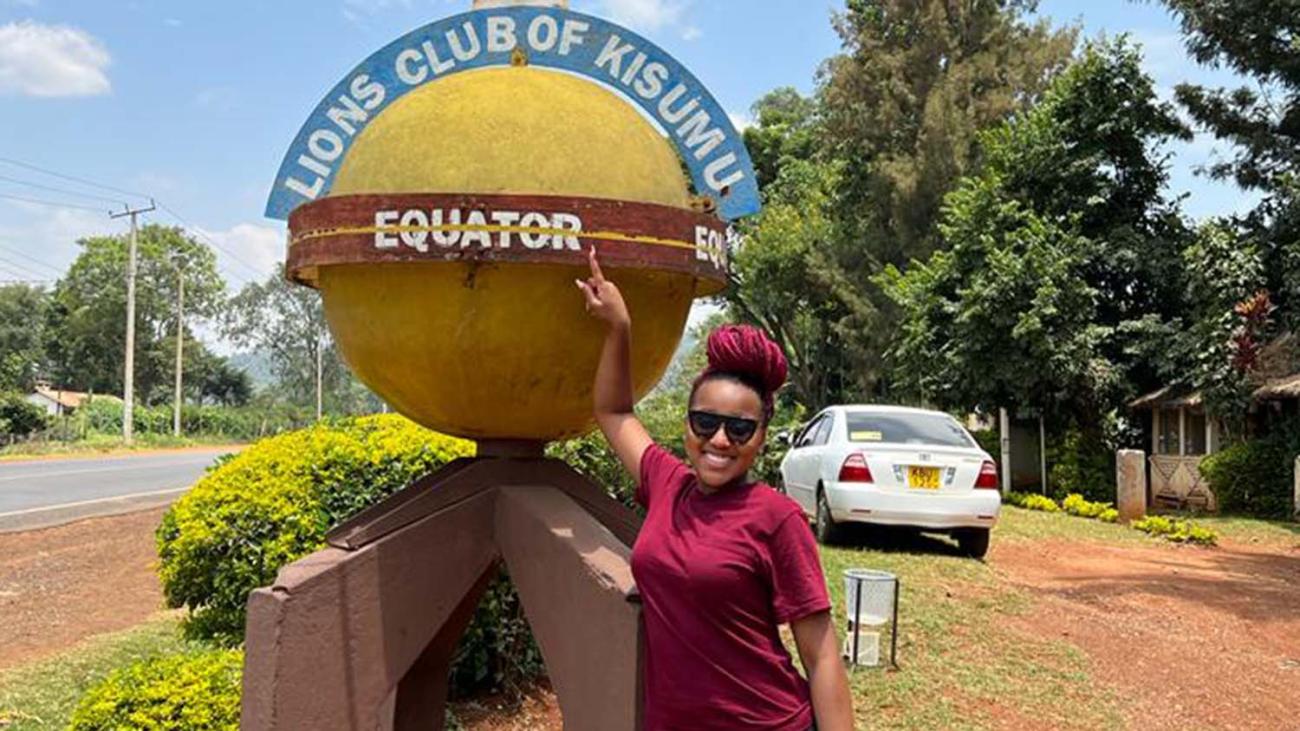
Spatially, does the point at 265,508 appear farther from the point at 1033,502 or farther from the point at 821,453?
the point at 1033,502

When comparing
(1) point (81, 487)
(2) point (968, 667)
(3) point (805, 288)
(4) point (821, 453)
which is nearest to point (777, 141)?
(3) point (805, 288)

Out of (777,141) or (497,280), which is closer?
(497,280)

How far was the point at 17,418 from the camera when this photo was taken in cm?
3250

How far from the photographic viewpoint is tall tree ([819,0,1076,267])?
86.9 feet

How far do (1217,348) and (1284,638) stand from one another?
10.1m

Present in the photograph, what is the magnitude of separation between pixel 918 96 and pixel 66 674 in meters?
25.7

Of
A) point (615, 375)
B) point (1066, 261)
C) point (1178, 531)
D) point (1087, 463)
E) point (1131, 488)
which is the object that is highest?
point (1066, 261)

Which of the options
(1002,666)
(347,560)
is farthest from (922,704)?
(347,560)

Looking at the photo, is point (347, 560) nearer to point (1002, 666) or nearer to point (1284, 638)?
point (1002, 666)

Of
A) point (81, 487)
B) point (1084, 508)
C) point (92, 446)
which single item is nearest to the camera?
point (1084, 508)

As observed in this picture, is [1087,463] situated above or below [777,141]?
below

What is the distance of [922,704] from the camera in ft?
16.8

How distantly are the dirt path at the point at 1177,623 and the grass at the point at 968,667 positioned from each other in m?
0.19

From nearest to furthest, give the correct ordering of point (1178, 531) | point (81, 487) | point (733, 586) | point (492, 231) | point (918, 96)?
point (733, 586)
point (492, 231)
point (1178, 531)
point (81, 487)
point (918, 96)
